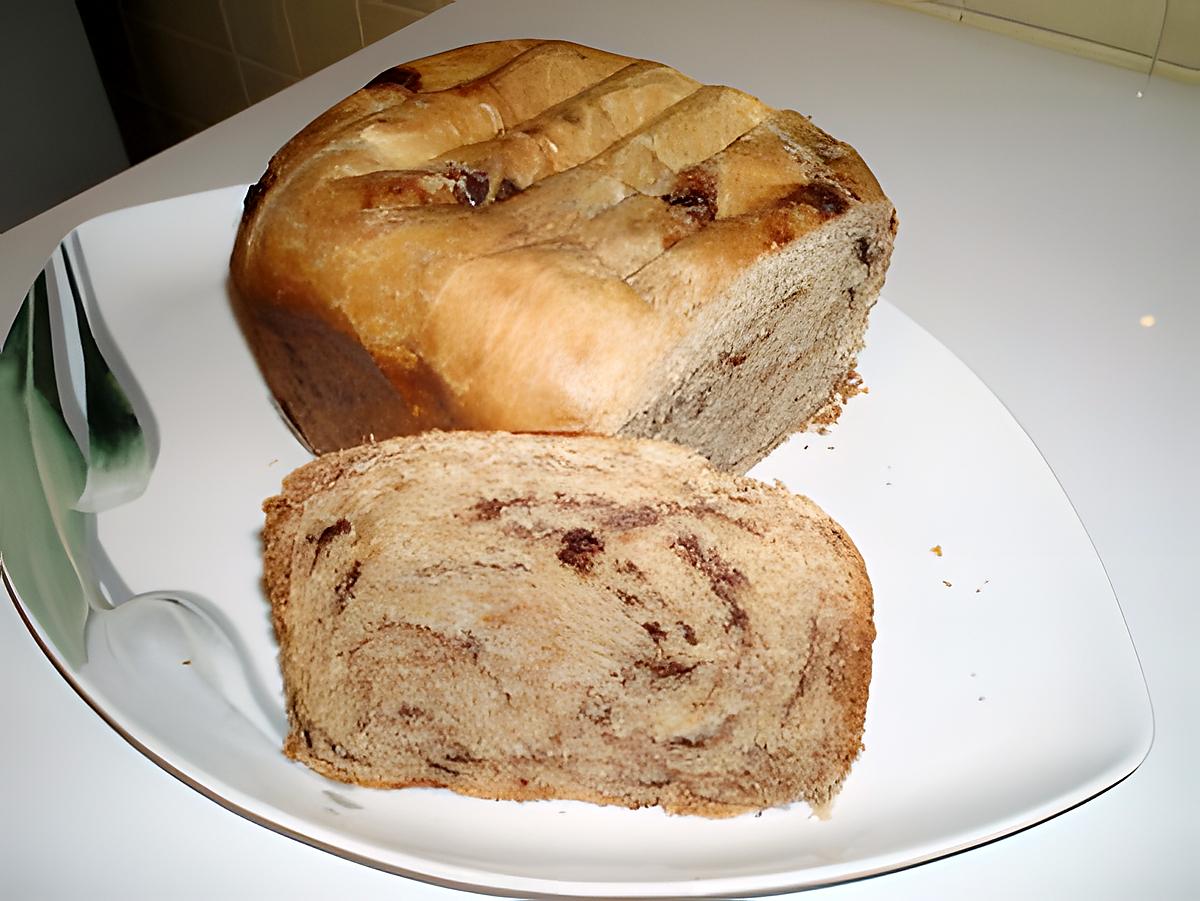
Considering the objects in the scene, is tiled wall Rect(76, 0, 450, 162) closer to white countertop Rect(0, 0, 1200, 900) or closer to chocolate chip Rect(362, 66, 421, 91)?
white countertop Rect(0, 0, 1200, 900)

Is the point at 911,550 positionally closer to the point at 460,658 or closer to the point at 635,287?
the point at 635,287

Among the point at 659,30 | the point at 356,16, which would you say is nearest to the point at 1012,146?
the point at 659,30

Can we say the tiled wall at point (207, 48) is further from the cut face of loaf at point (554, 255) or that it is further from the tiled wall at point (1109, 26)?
the cut face of loaf at point (554, 255)

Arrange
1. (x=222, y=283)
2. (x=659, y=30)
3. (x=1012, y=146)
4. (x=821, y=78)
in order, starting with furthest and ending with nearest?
1. (x=659, y=30)
2. (x=821, y=78)
3. (x=1012, y=146)
4. (x=222, y=283)

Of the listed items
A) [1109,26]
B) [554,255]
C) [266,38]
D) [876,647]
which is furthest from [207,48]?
[876,647]

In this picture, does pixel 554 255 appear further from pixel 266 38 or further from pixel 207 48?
pixel 207 48
